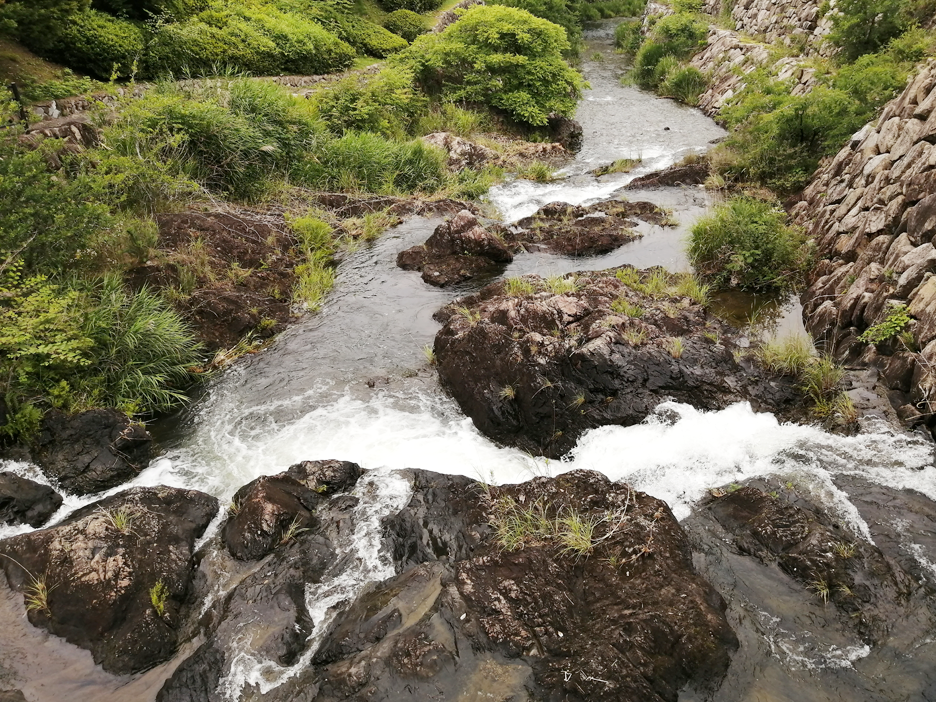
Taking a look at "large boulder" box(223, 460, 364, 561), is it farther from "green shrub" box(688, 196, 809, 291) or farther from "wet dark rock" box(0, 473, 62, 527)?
"green shrub" box(688, 196, 809, 291)

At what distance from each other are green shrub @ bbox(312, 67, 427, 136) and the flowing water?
5.99m

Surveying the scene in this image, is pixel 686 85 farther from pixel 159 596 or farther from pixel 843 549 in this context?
pixel 159 596

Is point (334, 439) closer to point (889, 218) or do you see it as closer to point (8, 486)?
point (8, 486)

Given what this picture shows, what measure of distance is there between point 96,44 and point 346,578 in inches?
522

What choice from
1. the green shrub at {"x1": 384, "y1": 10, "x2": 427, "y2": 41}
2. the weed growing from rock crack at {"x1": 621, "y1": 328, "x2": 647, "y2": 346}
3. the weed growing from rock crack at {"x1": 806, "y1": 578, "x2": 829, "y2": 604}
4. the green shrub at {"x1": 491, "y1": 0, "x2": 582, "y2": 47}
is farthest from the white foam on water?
the green shrub at {"x1": 491, "y1": 0, "x2": 582, "y2": 47}

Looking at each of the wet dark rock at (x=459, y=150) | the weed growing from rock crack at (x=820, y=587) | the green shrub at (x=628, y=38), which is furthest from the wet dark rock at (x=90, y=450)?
the green shrub at (x=628, y=38)

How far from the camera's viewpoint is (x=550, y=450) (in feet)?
22.7

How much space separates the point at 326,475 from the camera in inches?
246

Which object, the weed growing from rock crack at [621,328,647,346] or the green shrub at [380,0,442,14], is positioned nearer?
the weed growing from rock crack at [621,328,647,346]

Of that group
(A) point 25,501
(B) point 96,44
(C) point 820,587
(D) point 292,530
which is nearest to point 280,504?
(D) point 292,530

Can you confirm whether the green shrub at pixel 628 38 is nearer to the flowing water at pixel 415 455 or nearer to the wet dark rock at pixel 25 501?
the flowing water at pixel 415 455

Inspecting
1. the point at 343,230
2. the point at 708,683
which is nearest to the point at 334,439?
the point at 708,683

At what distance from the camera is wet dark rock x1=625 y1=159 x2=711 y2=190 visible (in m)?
14.7

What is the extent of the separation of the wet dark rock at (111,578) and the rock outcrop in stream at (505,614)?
49cm
